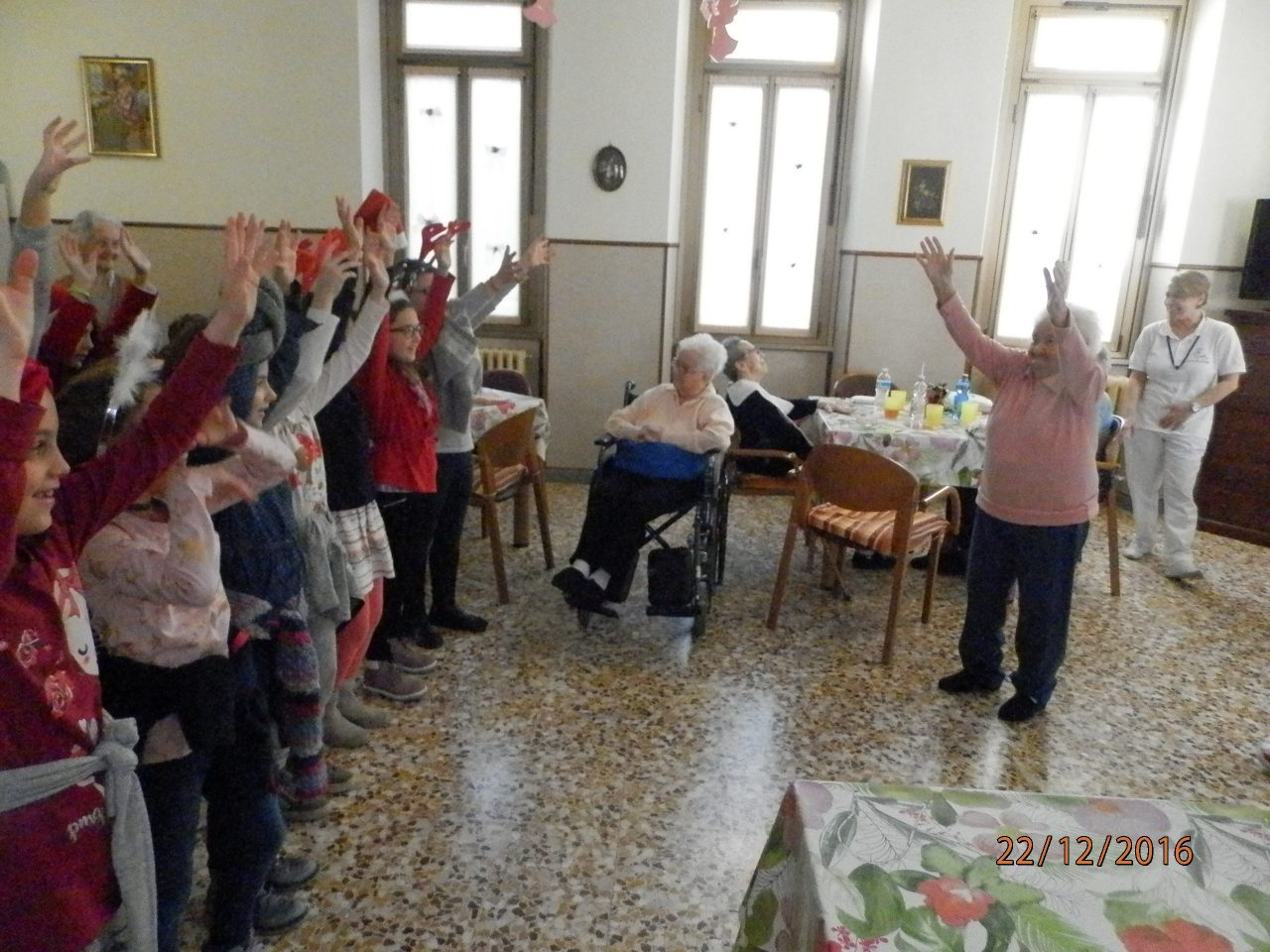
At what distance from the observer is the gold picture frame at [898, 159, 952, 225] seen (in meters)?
5.11

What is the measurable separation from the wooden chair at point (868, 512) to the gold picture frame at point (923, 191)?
2288mm

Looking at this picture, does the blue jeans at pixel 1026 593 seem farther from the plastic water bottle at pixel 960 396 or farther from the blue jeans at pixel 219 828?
the blue jeans at pixel 219 828

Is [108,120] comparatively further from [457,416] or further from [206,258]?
[457,416]

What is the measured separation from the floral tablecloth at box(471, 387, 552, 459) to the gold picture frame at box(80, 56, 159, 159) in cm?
272

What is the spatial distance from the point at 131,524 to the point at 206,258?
14.7ft

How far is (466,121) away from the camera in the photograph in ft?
17.8

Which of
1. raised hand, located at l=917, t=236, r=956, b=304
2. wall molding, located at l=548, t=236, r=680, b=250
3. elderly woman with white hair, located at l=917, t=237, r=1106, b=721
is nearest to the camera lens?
elderly woman with white hair, located at l=917, t=237, r=1106, b=721

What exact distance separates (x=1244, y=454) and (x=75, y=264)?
17.6 feet

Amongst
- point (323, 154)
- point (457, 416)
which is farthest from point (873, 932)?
point (323, 154)

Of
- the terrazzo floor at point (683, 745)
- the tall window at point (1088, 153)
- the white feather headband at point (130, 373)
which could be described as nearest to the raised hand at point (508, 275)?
the terrazzo floor at point (683, 745)

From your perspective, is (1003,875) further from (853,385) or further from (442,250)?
(853,385)

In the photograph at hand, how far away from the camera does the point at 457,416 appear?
301 centimetres

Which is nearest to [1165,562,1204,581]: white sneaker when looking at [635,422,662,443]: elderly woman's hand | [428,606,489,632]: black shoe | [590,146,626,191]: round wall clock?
[635,422,662,443]: elderly woman's hand
